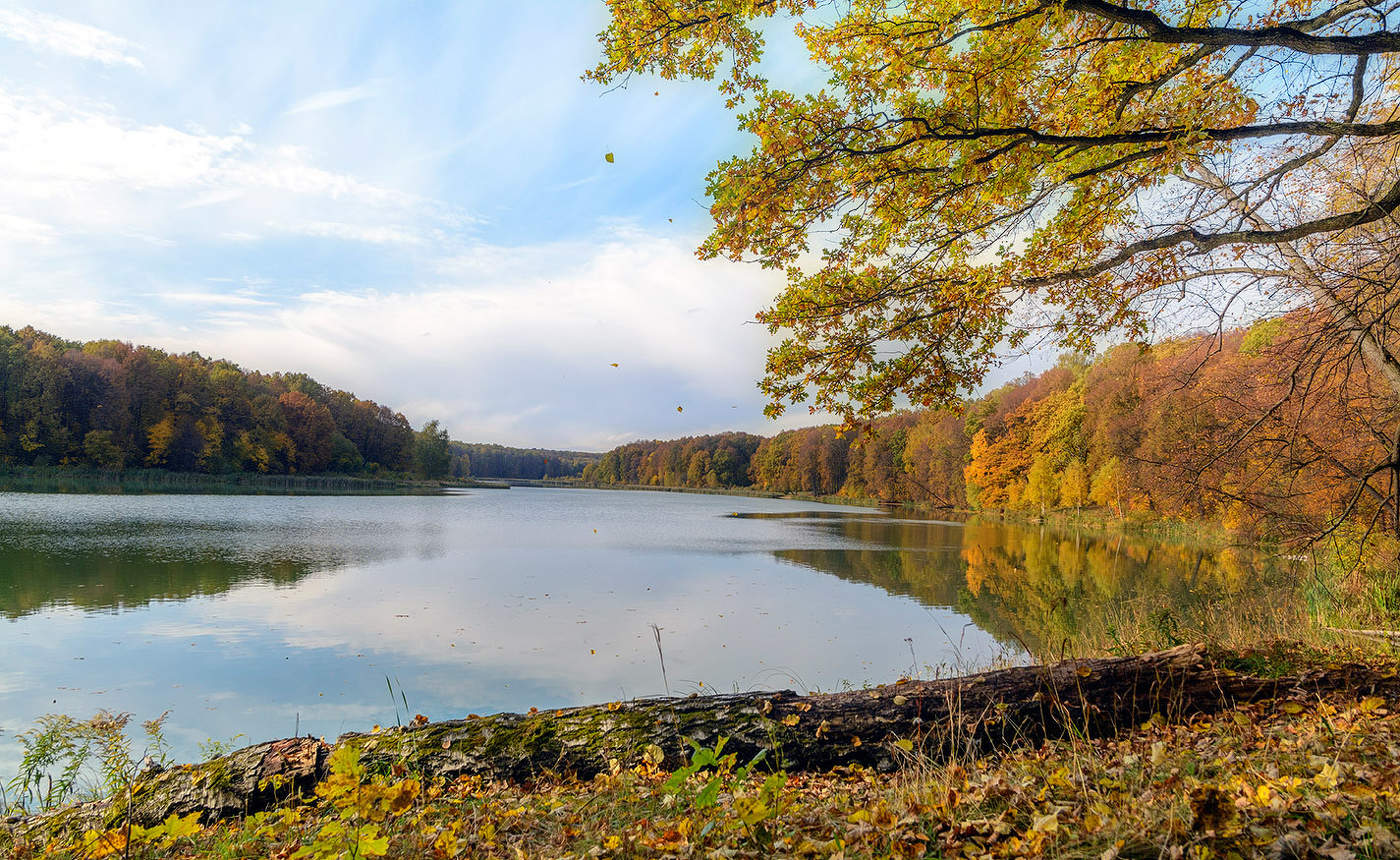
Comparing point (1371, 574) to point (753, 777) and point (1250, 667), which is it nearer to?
point (1250, 667)

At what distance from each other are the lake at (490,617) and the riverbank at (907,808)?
58.3 inches

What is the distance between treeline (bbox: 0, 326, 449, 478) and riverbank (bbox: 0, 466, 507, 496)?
6.13 ft

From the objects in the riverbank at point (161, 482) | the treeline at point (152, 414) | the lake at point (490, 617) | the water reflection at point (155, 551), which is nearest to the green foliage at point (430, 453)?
the treeline at point (152, 414)

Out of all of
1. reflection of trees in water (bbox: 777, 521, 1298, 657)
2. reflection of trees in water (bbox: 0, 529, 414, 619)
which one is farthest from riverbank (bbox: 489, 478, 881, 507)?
reflection of trees in water (bbox: 0, 529, 414, 619)

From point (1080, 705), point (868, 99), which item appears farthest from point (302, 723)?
point (868, 99)

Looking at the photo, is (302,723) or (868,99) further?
(302,723)

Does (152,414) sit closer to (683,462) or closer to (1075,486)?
(1075,486)

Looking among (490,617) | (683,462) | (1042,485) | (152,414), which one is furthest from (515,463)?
(490,617)

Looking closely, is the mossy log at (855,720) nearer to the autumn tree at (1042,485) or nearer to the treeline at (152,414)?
the autumn tree at (1042,485)

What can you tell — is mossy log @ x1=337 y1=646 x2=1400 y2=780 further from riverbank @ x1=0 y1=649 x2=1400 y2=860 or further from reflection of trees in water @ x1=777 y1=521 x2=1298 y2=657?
reflection of trees in water @ x1=777 y1=521 x2=1298 y2=657

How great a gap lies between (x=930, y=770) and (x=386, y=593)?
36.7ft

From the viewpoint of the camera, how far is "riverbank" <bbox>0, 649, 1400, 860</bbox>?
214cm

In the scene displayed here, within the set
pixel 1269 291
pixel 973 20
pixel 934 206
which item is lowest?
pixel 1269 291

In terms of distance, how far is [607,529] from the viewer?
28.4 m
